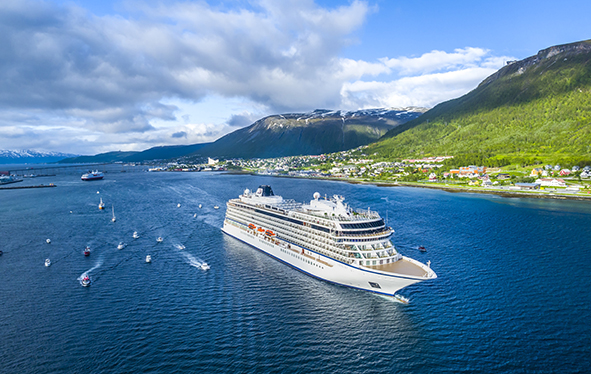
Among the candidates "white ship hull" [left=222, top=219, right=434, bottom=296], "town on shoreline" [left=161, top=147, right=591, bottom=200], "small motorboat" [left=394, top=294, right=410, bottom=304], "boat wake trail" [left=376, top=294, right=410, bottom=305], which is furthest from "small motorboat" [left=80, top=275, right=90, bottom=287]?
"town on shoreline" [left=161, top=147, right=591, bottom=200]

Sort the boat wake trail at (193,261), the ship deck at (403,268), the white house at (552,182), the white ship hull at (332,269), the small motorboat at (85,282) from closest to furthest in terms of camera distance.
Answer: the ship deck at (403,268)
the white ship hull at (332,269)
the small motorboat at (85,282)
the boat wake trail at (193,261)
the white house at (552,182)

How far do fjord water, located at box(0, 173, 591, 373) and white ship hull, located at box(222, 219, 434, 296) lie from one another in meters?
0.98

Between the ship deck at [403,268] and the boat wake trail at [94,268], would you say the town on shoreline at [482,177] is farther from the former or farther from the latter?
the boat wake trail at [94,268]

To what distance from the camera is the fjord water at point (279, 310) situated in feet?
73.2

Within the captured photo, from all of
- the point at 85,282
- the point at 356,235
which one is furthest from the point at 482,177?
the point at 85,282

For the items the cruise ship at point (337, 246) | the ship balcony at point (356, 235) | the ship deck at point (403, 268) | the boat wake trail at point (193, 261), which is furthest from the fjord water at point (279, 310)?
the ship balcony at point (356, 235)

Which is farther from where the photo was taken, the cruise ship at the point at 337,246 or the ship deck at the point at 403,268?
the cruise ship at the point at 337,246

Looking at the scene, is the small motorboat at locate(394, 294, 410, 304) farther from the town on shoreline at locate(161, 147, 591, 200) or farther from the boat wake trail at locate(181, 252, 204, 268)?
the town on shoreline at locate(161, 147, 591, 200)

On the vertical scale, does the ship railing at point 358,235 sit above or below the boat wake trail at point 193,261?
above

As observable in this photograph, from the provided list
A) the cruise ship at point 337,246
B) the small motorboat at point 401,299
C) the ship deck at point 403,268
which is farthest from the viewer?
the cruise ship at point 337,246

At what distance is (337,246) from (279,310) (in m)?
9.25

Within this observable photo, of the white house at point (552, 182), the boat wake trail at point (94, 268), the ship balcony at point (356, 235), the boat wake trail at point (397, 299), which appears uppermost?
the ship balcony at point (356, 235)

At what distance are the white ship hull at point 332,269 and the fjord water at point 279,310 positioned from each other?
0.98 metres

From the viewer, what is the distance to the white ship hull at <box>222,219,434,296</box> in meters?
29.8
